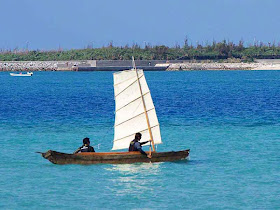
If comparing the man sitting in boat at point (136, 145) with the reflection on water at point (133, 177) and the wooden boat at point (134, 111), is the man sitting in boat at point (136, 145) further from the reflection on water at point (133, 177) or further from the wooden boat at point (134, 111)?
the wooden boat at point (134, 111)

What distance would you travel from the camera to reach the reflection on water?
2505 centimetres

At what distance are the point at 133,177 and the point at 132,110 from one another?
417 cm

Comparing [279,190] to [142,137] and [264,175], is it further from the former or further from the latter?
[142,137]

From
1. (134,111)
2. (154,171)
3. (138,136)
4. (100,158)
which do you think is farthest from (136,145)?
(134,111)

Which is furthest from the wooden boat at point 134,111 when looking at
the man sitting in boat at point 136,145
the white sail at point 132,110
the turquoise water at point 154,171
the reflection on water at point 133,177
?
the turquoise water at point 154,171

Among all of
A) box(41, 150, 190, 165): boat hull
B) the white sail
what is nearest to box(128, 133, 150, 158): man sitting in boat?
box(41, 150, 190, 165): boat hull

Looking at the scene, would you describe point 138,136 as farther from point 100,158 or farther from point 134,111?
point 134,111

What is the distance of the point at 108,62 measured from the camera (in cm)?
19038

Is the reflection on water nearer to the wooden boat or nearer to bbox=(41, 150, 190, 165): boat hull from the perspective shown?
bbox=(41, 150, 190, 165): boat hull

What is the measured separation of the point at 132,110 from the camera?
30.2 metres

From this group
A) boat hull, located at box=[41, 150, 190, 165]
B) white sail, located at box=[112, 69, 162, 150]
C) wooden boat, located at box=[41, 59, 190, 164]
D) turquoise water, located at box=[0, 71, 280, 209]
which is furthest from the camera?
white sail, located at box=[112, 69, 162, 150]

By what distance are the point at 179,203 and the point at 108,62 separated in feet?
551

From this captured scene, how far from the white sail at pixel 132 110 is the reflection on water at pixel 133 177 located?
6.50 feet

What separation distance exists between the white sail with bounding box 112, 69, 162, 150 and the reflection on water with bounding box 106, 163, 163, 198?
6.50 ft
